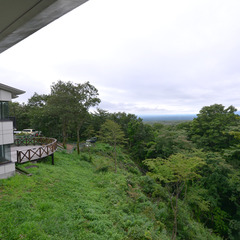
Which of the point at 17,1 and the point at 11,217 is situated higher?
the point at 17,1

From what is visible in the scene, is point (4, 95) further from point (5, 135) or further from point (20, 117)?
point (20, 117)

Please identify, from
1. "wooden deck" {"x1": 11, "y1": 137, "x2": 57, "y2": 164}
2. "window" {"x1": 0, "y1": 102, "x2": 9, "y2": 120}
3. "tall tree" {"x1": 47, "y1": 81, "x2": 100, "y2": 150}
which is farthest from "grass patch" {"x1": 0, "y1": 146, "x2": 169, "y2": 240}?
"tall tree" {"x1": 47, "y1": 81, "x2": 100, "y2": 150}

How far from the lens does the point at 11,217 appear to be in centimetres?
472

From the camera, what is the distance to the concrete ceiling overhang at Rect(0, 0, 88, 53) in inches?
36.4

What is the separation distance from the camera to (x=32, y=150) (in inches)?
412

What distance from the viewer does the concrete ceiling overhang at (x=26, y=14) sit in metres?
0.92

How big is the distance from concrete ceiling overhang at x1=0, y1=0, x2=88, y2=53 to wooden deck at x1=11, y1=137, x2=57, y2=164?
→ 10.5 meters

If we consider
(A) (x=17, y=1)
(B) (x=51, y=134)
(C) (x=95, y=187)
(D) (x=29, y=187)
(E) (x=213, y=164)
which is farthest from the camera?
(B) (x=51, y=134)

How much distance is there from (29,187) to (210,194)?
48.8 ft

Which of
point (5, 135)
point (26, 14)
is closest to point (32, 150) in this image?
point (5, 135)

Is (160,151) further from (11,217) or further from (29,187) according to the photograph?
(11,217)

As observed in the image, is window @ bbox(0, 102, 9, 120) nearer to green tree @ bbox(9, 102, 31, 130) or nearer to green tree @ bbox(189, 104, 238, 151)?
green tree @ bbox(189, 104, 238, 151)

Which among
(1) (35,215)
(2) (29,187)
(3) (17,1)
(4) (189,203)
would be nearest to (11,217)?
(1) (35,215)

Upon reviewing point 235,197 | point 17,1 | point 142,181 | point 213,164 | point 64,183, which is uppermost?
point 17,1
